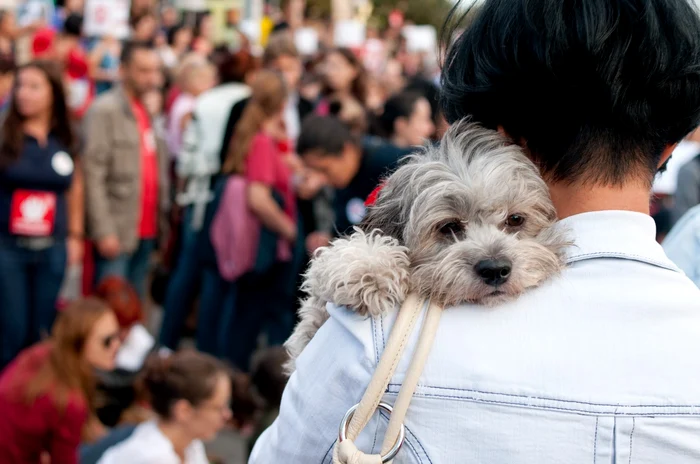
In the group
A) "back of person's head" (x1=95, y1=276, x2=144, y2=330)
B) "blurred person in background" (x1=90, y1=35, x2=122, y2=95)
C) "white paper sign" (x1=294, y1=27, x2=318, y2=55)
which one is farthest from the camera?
"white paper sign" (x1=294, y1=27, x2=318, y2=55)

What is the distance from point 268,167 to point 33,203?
1721 millimetres

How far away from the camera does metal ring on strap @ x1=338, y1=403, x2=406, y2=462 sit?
4.92 ft

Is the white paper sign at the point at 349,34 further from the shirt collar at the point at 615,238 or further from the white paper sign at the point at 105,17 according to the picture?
the shirt collar at the point at 615,238

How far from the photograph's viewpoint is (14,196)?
645cm

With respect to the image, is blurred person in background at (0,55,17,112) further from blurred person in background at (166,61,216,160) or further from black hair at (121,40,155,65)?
blurred person in background at (166,61,216,160)

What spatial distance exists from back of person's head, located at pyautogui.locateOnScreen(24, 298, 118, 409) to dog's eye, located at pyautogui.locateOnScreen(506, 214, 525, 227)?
3.58 meters

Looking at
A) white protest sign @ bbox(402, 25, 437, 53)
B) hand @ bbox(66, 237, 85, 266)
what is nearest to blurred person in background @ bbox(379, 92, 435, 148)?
hand @ bbox(66, 237, 85, 266)

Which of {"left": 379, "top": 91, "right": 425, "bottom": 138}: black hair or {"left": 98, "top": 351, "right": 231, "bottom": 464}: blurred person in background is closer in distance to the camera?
{"left": 98, "top": 351, "right": 231, "bottom": 464}: blurred person in background

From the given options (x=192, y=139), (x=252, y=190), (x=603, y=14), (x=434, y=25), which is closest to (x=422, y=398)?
(x=603, y=14)

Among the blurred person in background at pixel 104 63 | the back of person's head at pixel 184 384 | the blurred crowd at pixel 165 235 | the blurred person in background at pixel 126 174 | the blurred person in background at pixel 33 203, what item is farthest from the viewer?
the blurred person in background at pixel 104 63

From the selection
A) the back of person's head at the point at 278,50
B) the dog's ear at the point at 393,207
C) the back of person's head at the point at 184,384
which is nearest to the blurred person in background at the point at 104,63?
the back of person's head at the point at 278,50

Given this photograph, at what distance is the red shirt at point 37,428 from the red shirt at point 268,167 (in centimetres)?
245

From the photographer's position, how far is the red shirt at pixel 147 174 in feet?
25.6

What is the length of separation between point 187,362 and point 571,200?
Result: 138 inches
